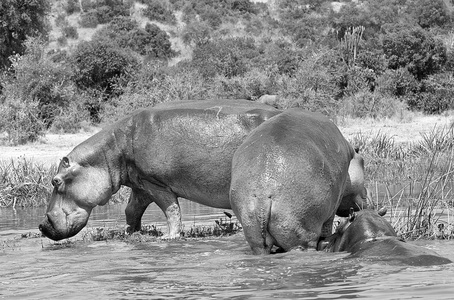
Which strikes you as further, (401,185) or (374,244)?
(401,185)

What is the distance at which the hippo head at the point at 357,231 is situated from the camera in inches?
274

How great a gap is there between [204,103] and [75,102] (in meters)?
19.0

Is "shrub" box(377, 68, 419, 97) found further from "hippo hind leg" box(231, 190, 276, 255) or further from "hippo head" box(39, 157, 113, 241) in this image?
"hippo hind leg" box(231, 190, 276, 255)

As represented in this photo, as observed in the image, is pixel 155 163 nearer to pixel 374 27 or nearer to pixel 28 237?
pixel 28 237

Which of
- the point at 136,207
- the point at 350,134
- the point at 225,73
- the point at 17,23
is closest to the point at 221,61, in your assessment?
the point at 225,73

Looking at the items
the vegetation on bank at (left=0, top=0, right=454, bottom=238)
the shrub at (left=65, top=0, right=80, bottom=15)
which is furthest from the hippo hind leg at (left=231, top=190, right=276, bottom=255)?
the shrub at (left=65, top=0, right=80, bottom=15)

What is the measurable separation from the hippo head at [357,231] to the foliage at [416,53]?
2654 centimetres

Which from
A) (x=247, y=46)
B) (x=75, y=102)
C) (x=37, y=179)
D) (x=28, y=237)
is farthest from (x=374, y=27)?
(x=28, y=237)

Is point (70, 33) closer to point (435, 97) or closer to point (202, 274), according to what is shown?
point (435, 97)

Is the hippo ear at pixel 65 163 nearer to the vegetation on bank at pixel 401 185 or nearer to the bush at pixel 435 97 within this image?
the vegetation on bank at pixel 401 185

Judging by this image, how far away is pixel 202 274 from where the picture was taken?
6.74 metres

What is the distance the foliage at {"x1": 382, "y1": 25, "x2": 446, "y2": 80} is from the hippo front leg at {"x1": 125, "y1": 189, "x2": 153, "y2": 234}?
24767mm

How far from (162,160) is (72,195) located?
41.4 inches

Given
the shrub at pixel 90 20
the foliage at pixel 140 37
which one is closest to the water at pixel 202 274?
the foliage at pixel 140 37
